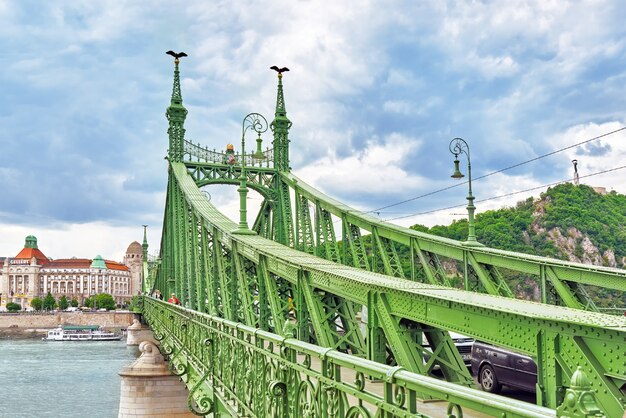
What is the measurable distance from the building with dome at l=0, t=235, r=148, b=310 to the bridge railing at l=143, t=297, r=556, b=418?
145 m

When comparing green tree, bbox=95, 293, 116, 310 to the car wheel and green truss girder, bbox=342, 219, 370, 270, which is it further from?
the car wheel

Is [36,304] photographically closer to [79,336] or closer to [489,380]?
[79,336]

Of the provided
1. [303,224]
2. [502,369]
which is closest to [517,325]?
[502,369]

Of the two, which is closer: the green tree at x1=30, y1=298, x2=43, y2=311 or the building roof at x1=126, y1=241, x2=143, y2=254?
the green tree at x1=30, y1=298, x2=43, y2=311

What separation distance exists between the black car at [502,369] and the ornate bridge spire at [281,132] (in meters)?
19.1

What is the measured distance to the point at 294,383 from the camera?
6074mm

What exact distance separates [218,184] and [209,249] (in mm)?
9600

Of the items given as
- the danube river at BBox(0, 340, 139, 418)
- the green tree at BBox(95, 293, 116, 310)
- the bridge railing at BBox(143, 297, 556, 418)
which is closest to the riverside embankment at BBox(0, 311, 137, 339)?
the green tree at BBox(95, 293, 116, 310)

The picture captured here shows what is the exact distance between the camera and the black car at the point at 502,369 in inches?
404

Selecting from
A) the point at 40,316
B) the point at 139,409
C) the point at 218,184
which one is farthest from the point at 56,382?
the point at 40,316

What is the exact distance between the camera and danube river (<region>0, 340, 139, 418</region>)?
28641 mm

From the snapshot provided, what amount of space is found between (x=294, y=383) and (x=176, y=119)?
84.8ft

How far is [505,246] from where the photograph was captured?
51.2 meters

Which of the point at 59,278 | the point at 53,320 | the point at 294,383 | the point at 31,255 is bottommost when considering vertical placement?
the point at 53,320
